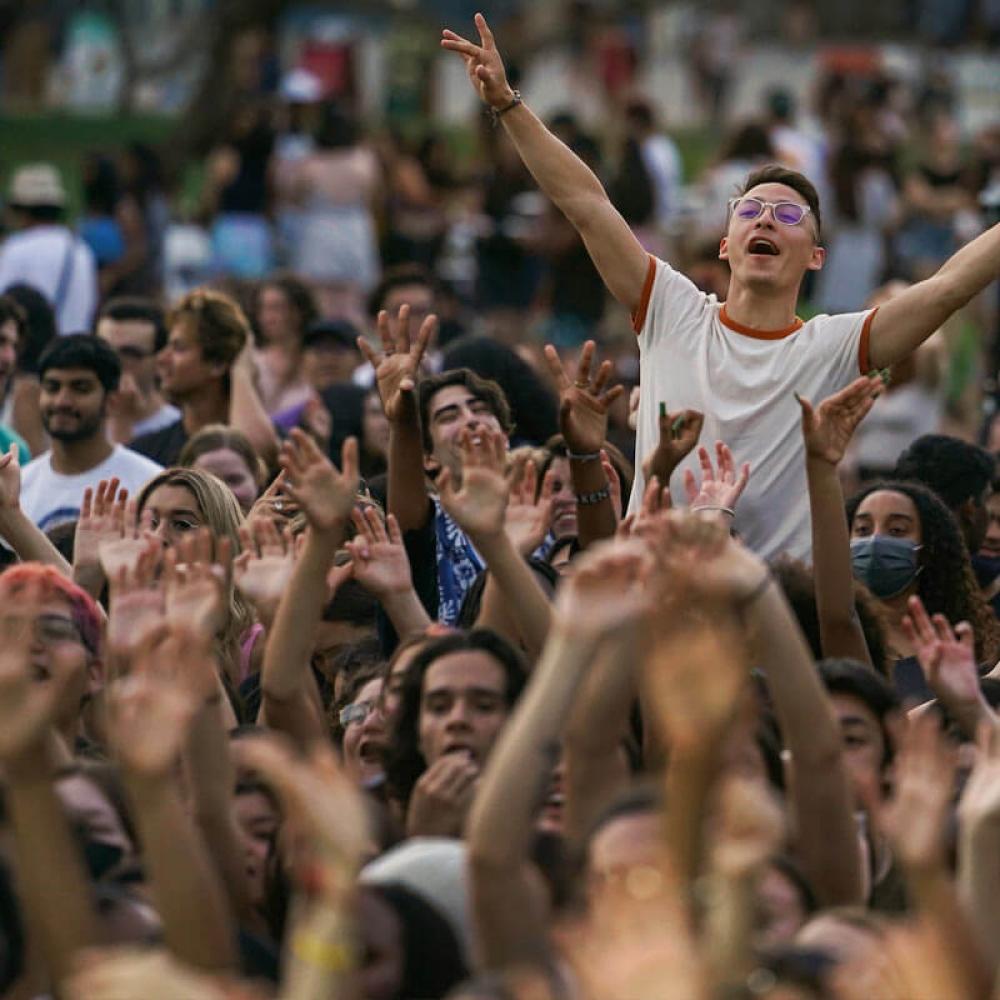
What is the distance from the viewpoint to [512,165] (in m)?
17.9

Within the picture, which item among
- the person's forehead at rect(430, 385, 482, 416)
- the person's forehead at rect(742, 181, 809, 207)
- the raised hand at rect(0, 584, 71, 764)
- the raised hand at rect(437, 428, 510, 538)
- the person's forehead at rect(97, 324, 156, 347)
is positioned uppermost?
the person's forehead at rect(97, 324, 156, 347)

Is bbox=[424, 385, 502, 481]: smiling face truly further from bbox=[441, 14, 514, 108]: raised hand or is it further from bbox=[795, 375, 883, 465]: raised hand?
bbox=[795, 375, 883, 465]: raised hand

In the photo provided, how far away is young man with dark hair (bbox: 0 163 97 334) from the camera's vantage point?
1207cm

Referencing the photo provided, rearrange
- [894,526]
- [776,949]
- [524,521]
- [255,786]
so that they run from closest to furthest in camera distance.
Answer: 1. [776,949]
2. [255,786]
3. [524,521]
4. [894,526]

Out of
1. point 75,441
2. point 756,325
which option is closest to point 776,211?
point 756,325

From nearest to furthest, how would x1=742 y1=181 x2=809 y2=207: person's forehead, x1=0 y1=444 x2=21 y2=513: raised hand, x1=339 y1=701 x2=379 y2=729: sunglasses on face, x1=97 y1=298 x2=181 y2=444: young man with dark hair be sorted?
x1=339 y1=701 x2=379 y2=729: sunglasses on face
x1=742 y1=181 x2=809 y2=207: person's forehead
x1=0 y1=444 x2=21 y2=513: raised hand
x1=97 y1=298 x2=181 y2=444: young man with dark hair

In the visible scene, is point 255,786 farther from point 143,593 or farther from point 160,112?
point 160,112

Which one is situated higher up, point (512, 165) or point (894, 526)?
point (512, 165)

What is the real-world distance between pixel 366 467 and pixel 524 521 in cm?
365

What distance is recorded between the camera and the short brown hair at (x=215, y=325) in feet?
32.2

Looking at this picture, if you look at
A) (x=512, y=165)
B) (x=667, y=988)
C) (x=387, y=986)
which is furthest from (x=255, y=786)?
(x=512, y=165)

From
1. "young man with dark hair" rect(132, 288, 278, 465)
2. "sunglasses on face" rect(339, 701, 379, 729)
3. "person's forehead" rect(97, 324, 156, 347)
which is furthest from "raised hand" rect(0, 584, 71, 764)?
"person's forehead" rect(97, 324, 156, 347)

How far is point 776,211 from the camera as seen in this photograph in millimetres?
6809

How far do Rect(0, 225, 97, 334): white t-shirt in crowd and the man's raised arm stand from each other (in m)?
5.29
